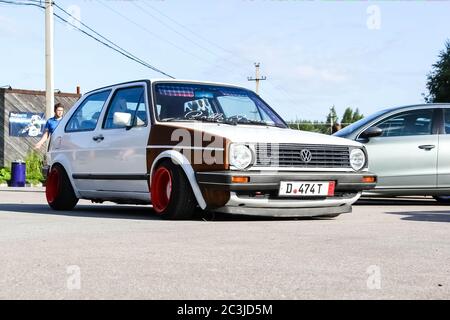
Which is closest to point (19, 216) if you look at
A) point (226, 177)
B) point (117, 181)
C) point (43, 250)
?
point (117, 181)

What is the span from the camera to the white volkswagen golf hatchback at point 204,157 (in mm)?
7523

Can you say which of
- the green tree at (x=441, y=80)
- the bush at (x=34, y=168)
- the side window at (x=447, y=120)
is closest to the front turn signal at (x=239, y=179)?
the side window at (x=447, y=120)

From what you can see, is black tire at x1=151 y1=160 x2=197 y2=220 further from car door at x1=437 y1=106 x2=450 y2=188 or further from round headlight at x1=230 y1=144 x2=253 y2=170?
car door at x1=437 y1=106 x2=450 y2=188

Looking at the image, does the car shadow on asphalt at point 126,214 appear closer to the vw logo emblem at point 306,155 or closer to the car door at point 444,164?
the vw logo emblem at point 306,155

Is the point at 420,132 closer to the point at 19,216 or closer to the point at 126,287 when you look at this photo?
the point at 19,216

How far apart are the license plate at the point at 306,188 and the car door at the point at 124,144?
1.55 metres

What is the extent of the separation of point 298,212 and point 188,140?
51.9 inches

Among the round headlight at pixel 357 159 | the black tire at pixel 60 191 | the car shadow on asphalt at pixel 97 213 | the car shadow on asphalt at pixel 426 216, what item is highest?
the round headlight at pixel 357 159

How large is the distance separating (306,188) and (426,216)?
1822 millimetres

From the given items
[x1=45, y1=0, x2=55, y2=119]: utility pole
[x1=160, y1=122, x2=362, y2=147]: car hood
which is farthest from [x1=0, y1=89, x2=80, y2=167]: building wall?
[x1=160, y1=122, x2=362, y2=147]: car hood

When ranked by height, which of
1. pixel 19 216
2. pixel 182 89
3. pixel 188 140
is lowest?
pixel 19 216

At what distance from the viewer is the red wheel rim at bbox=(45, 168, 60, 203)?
32.3 ft

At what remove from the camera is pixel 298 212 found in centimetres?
788

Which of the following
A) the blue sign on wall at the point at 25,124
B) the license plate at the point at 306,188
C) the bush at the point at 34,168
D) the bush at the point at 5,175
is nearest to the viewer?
the license plate at the point at 306,188
